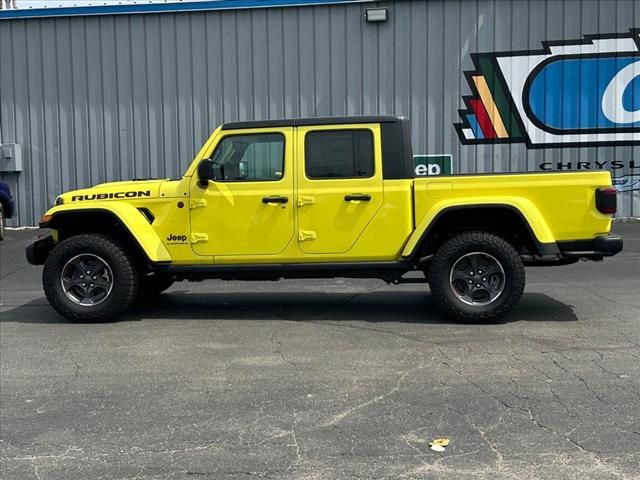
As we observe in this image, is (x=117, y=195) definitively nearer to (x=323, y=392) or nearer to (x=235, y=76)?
(x=323, y=392)

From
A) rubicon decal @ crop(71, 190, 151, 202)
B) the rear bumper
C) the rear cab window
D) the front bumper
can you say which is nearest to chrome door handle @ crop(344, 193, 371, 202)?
the rear cab window

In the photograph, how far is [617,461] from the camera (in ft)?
11.7

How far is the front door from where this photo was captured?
6797 millimetres

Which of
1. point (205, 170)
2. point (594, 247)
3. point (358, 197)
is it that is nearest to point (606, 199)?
point (594, 247)

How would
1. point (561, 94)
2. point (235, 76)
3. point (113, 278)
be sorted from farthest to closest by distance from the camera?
1. point (235, 76)
2. point (561, 94)
3. point (113, 278)

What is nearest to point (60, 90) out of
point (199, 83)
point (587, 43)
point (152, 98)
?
point (152, 98)

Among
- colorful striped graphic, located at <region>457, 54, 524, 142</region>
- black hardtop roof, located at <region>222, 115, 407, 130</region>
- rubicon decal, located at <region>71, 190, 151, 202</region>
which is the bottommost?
rubicon decal, located at <region>71, 190, 151, 202</region>

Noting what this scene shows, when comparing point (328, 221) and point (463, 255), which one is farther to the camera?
point (328, 221)

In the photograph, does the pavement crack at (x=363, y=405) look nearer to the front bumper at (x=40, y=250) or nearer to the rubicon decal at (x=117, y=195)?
the rubicon decal at (x=117, y=195)

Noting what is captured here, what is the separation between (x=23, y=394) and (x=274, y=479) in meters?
2.34

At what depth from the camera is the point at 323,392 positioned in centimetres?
476

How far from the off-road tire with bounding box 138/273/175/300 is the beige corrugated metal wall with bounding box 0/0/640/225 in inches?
300

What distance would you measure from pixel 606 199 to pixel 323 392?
3367mm

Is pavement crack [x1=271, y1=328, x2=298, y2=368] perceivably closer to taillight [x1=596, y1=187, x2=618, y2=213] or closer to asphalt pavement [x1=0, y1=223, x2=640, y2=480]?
asphalt pavement [x1=0, y1=223, x2=640, y2=480]
